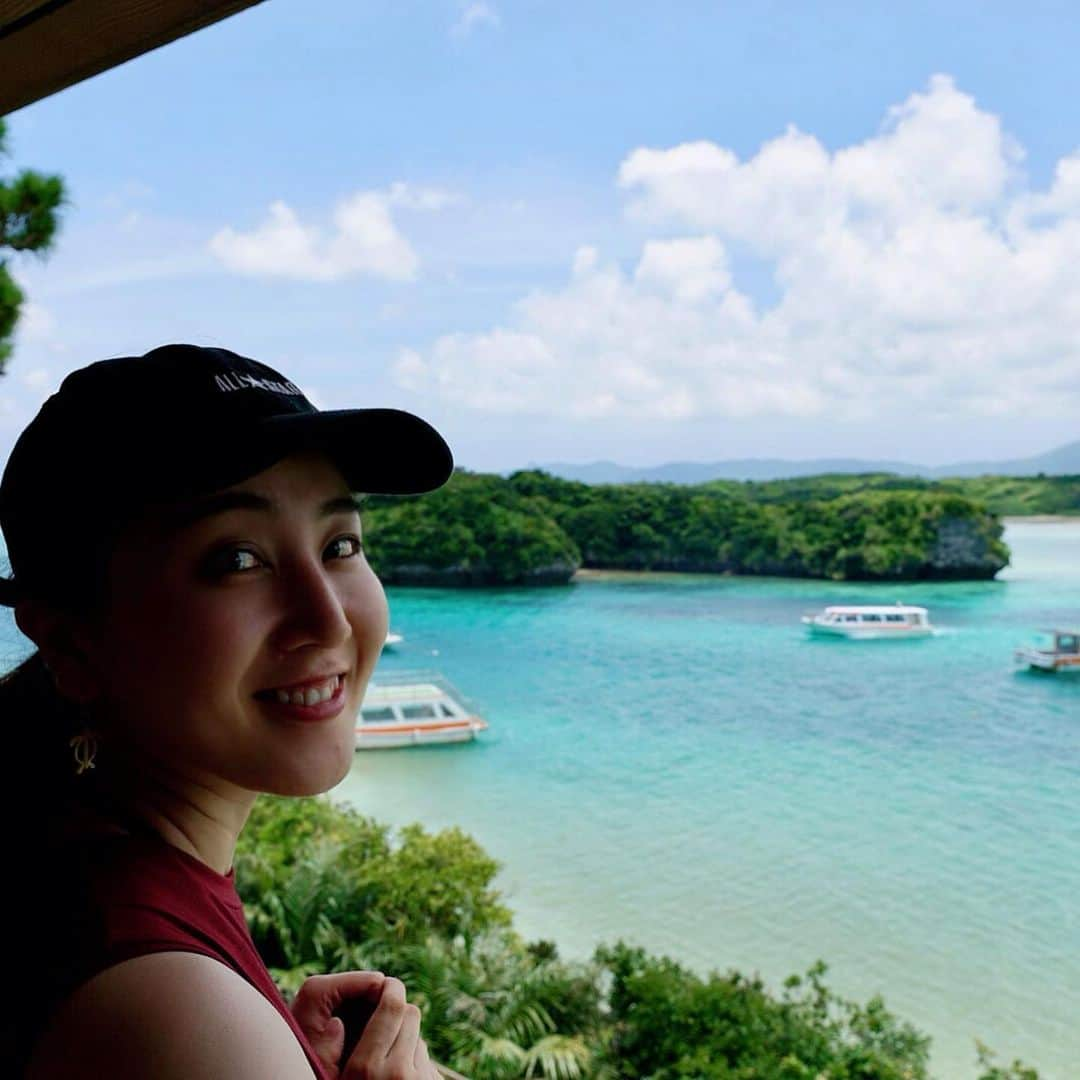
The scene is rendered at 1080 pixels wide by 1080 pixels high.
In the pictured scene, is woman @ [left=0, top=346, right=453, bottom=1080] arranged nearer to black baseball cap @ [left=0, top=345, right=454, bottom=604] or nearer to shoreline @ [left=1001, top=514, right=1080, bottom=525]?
black baseball cap @ [left=0, top=345, right=454, bottom=604]

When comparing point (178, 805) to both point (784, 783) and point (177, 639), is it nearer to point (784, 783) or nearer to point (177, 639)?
point (177, 639)

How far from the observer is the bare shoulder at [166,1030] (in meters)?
0.35

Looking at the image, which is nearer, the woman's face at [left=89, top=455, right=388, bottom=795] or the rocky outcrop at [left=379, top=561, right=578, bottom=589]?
the woman's face at [left=89, top=455, right=388, bottom=795]

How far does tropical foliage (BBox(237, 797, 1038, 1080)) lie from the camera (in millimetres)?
3514

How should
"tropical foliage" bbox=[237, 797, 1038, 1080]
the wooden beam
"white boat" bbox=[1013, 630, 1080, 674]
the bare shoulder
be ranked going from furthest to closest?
"white boat" bbox=[1013, 630, 1080, 674], "tropical foliage" bbox=[237, 797, 1038, 1080], the wooden beam, the bare shoulder

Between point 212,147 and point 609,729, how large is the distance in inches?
653

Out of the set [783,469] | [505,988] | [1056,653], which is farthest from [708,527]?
[505,988]

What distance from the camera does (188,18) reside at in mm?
801

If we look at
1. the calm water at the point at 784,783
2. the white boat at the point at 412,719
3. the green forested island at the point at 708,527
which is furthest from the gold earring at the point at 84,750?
the green forested island at the point at 708,527

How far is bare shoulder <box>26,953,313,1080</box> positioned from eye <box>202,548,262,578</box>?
0.47 feet

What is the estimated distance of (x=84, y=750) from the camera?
490 millimetres

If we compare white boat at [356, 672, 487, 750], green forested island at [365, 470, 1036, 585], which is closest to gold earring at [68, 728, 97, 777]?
white boat at [356, 672, 487, 750]

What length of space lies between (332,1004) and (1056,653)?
601 inches

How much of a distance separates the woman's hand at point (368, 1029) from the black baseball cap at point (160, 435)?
0.26 m
